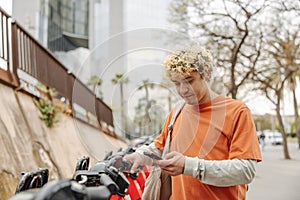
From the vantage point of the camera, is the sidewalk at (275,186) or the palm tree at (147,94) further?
the sidewalk at (275,186)

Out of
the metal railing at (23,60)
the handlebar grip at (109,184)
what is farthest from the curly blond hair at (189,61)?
the metal railing at (23,60)

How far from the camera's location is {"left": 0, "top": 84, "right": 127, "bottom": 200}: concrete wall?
3225 mm

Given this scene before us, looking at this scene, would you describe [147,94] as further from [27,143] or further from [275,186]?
[275,186]

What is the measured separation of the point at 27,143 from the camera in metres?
4.04

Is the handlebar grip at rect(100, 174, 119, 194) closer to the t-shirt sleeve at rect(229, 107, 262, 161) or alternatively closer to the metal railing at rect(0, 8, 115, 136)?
the t-shirt sleeve at rect(229, 107, 262, 161)

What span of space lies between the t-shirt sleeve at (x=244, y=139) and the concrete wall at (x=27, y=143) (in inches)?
47.0

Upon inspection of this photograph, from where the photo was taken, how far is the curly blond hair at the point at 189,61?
1216 millimetres

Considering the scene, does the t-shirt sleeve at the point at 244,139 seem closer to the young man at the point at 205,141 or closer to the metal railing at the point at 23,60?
the young man at the point at 205,141

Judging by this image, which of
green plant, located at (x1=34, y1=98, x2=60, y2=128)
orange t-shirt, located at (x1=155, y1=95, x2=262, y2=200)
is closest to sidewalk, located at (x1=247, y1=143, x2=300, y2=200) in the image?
green plant, located at (x1=34, y1=98, x2=60, y2=128)

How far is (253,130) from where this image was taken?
4.03ft

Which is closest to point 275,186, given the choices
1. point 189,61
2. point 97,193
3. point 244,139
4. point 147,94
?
point 147,94

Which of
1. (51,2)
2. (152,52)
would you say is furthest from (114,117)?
(51,2)

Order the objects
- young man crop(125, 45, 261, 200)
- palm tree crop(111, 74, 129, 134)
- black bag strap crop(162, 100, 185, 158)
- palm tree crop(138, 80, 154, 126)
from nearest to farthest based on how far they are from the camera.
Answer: young man crop(125, 45, 261, 200), black bag strap crop(162, 100, 185, 158), palm tree crop(111, 74, 129, 134), palm tree crop(138, 80, 154, 126)

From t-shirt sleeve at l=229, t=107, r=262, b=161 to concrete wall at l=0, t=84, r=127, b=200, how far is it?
1195 millimetres
